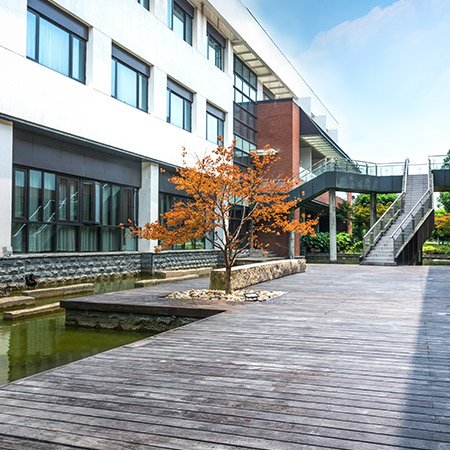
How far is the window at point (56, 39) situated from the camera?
15.6m

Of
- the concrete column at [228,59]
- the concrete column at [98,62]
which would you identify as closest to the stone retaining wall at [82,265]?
the concrete column at [98,62]

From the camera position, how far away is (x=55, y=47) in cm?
1655

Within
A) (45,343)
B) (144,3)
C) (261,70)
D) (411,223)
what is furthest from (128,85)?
(261,70)

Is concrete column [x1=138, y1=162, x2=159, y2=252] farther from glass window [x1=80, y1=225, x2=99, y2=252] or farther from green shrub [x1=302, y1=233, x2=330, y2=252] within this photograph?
green shrub [x1=302, y1=233, x2=330, y2=252]

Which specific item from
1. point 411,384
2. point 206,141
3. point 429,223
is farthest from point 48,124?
point 429,223

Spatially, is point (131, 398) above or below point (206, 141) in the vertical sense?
below

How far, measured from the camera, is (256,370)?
16.1 ft

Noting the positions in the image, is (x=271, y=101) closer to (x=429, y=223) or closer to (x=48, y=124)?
(x=429, y=223)

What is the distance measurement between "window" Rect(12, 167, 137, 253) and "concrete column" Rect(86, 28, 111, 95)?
3.58 metres

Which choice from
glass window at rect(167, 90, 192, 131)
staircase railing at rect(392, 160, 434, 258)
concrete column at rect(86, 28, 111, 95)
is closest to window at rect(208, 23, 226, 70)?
glass window at rect(167, 90, 192, 131)

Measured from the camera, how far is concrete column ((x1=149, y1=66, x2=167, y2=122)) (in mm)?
22016

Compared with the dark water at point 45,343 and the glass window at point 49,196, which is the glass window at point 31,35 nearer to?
the glass window at point 49,196

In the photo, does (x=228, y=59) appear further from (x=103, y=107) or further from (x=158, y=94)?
(x=103, y=107)

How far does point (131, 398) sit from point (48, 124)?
13473 mm
